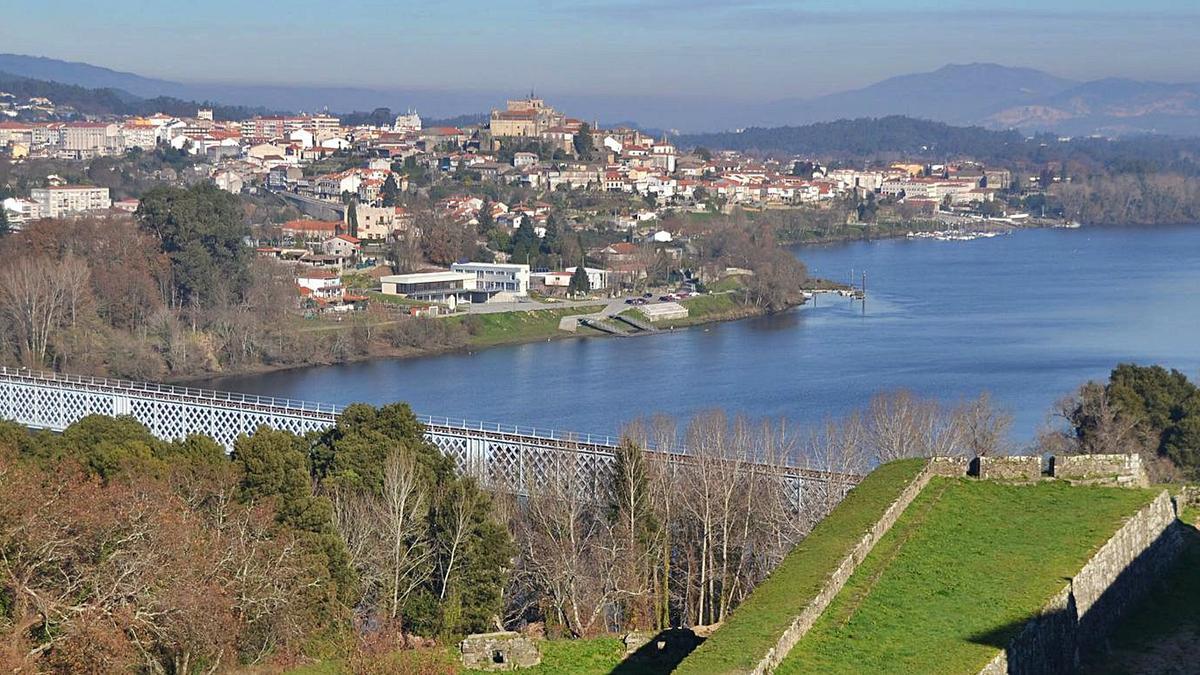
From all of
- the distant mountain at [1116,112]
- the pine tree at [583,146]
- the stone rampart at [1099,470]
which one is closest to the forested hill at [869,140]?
the pine tree at [583,146]

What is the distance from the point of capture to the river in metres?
17.9

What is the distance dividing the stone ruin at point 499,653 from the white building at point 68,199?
100ft

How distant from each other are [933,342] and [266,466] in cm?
1546

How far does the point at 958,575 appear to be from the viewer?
537 cm

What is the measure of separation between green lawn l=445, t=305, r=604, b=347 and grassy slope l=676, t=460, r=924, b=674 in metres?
18.2

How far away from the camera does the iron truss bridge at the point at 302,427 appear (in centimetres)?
1123

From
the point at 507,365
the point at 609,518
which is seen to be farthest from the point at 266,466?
the point at 507,365

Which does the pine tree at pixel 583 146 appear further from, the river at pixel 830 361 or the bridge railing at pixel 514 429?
the bridge railing at pixel 514 429

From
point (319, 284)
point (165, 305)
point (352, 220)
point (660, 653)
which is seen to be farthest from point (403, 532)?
point (352, 220)

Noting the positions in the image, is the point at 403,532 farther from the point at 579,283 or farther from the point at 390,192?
the point at 390,192

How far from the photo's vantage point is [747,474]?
1030cm

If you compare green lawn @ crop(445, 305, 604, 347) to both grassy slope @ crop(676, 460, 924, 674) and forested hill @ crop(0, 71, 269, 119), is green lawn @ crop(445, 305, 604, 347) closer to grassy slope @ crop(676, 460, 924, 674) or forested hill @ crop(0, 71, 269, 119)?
grassy slope @ crop(676, 460, 924, 674)

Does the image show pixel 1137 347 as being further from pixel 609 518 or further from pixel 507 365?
pixel 609 518

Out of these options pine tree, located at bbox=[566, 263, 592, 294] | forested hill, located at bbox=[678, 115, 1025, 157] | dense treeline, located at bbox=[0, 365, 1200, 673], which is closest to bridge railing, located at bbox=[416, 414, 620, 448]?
dense treeline, located at bbox=[0, 365, 1200, 673]
